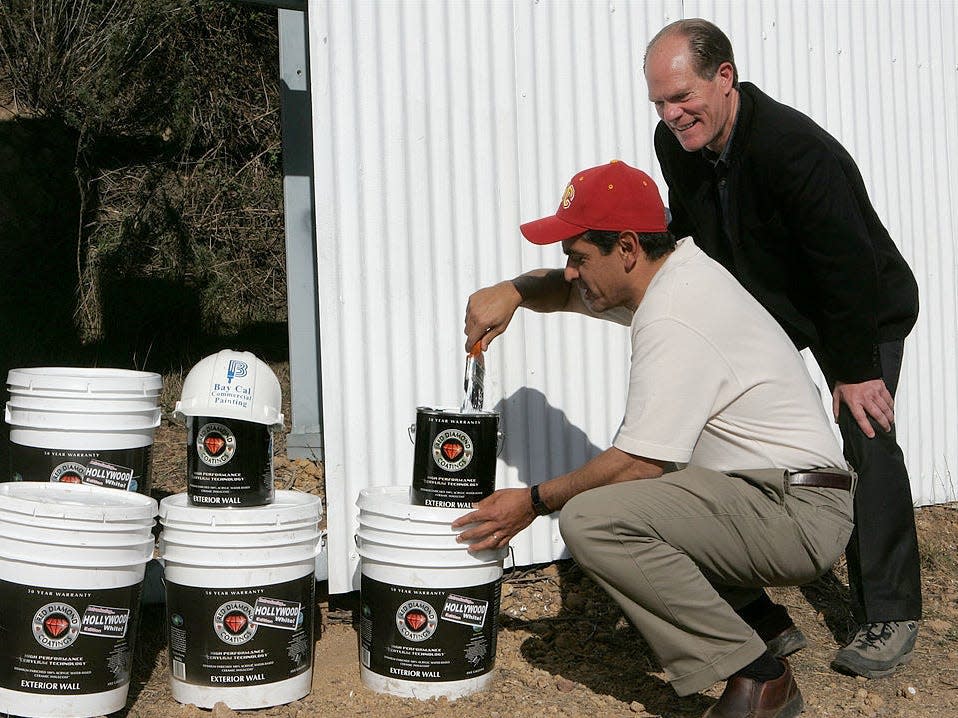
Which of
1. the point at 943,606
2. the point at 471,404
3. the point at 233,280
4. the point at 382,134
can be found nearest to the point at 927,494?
the point at 943,606

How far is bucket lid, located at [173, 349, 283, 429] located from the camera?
9.49 feet

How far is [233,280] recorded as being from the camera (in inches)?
313

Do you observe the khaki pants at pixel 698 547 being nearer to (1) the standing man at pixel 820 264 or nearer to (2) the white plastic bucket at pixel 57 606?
(1) the standing man at pixel 820 264

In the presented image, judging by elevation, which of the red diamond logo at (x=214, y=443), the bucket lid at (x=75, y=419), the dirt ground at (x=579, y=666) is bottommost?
the dirt ground at (x=579, y=666)

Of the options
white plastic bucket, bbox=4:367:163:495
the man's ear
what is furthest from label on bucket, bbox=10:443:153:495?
the man's ear

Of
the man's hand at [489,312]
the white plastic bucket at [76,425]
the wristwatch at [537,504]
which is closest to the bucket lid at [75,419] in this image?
the white plastic bucket at [76,425]

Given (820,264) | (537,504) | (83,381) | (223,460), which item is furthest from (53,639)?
(820,264)

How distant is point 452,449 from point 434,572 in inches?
14.3

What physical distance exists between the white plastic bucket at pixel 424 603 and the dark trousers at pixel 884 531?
4.23ft

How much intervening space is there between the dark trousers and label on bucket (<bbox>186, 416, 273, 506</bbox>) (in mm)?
1933

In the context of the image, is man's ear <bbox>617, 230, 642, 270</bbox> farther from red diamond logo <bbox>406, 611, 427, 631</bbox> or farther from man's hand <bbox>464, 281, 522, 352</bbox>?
red diamond logo <bbox>406, 611, 427, 631</bbox>

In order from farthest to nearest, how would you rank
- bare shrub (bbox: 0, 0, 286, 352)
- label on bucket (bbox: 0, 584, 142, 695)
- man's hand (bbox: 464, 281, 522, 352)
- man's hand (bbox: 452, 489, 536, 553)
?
bare shrub (bbox: 0, 0, 286, 352) < man's hand (bbox: 464, 281, 522, 352) < man's hand (bbox: 452, 489, 536, 553) < label on bucket (bbox: 0, 584, 142, 695)

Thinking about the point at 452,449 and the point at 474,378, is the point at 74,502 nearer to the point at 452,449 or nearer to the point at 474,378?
the point at 452,449

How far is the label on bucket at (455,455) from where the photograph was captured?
2986 millimetres
